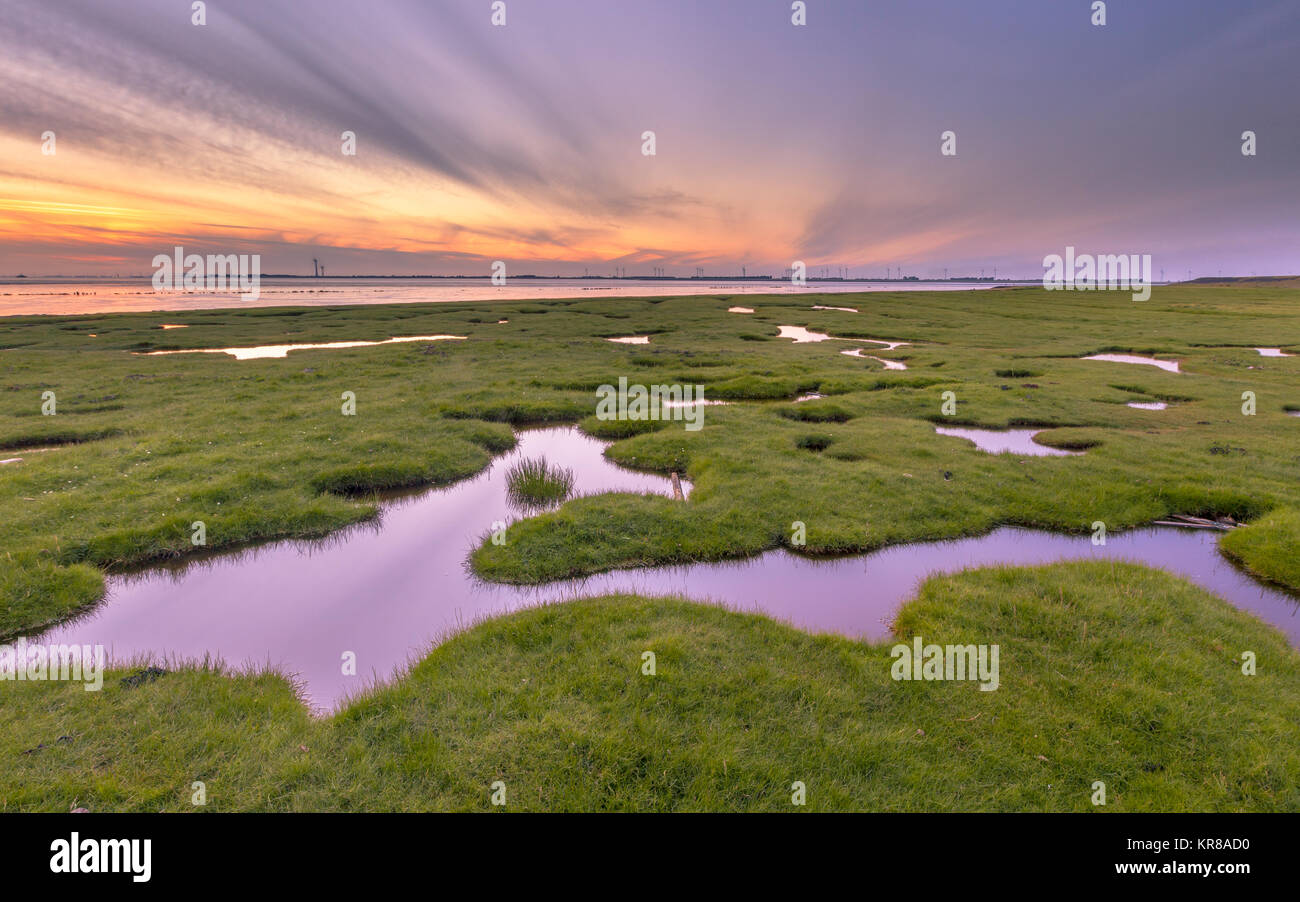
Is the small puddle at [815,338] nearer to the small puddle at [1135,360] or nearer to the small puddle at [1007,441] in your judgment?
the small puddle at [1135,360]

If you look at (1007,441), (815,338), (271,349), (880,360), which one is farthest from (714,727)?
(271,349)

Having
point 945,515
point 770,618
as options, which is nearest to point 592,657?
point 770,618

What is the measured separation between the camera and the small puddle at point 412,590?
30.1 ft

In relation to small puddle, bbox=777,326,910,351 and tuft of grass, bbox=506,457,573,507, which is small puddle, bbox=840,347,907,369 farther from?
tuft of grass, bbox=506,457,573,507

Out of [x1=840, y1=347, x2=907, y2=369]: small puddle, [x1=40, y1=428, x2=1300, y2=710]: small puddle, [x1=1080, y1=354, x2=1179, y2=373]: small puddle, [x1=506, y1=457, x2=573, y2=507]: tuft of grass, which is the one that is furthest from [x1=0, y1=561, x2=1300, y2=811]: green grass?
[x1=1080, y1=354, x2=1179, y2=373]: small puddle

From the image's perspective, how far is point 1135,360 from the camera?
132ft

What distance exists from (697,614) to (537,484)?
795cm

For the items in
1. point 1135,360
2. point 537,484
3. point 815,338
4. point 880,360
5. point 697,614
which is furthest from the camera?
point 815,338

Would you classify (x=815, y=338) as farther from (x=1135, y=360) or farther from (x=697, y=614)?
(x=697, y=614)

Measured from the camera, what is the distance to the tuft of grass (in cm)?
1552

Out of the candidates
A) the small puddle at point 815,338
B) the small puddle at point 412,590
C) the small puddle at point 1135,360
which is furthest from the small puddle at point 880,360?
the small puddle at point 412,590

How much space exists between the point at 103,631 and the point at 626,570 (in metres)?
9.39

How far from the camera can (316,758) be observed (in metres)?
6.38
